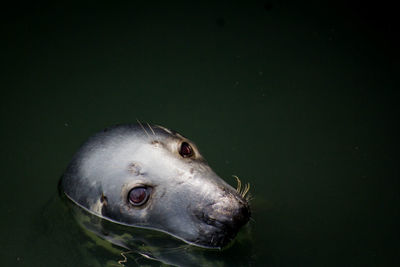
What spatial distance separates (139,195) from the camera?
357cm

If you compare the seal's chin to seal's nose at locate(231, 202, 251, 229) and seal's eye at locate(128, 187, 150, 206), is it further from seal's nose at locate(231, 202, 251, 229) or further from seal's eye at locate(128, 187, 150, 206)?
seal's eye at locate(128, 187, 150, 206)

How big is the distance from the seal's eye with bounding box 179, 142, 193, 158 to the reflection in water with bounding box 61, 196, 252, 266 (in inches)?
21.4

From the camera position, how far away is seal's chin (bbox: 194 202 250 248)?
3277 millimetres

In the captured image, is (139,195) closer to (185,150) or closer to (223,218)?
(185,150)

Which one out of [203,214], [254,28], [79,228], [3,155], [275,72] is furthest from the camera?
[254,28]

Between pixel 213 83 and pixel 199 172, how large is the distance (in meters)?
1.86

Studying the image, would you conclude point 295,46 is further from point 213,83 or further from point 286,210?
point 286,210

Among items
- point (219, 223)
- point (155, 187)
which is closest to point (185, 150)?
point (155, 187)

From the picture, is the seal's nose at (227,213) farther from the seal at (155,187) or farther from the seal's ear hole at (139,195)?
the seal's ear hole at (139,195)

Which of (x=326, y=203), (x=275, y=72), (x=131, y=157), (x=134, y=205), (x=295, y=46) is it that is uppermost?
(x=295, y=46)

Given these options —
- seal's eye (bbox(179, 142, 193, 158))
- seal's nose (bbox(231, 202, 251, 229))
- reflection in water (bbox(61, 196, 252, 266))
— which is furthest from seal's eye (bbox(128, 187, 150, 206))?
seal's nose (bbox(231, 202, 251, 229))

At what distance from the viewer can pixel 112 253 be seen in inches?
145

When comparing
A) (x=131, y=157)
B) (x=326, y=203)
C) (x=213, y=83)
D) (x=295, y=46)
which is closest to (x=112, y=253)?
(x=131, y=157)

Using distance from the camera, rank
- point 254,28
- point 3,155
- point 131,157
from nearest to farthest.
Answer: point 131,157 < point 3,155 < point 254,28
